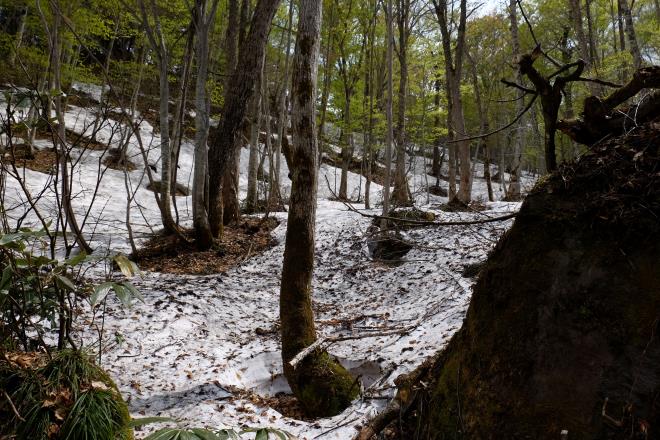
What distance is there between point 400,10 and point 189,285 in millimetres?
8903

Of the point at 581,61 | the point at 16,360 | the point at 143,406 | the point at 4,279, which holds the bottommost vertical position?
the point at 143,406

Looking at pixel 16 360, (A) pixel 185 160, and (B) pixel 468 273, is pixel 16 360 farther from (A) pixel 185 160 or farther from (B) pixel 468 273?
(A) pixel 185 160

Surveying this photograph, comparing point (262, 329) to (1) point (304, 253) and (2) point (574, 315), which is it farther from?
(2) point (574, 315)

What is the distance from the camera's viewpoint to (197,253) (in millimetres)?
6656

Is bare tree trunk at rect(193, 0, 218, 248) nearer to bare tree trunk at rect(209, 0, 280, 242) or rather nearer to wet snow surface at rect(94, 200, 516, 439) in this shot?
bare tree trunk at rect(209, 0, 280, 242)

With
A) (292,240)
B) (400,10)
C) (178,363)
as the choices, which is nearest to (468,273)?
(292,240)

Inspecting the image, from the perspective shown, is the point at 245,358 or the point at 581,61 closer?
the point at 581,61

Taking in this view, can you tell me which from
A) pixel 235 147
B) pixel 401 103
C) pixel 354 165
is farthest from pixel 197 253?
pixel 354 165

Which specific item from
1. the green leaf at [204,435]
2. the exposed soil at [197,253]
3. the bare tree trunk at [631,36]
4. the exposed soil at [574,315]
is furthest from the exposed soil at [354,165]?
the green leaf at [204,435]

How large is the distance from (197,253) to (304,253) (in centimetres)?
417

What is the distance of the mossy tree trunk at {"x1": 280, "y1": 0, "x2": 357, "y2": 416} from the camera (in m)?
2.88

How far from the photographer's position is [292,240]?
3.02 meters

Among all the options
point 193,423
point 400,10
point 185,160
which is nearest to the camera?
point 193,423

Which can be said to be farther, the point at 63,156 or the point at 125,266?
the point at 63,156
